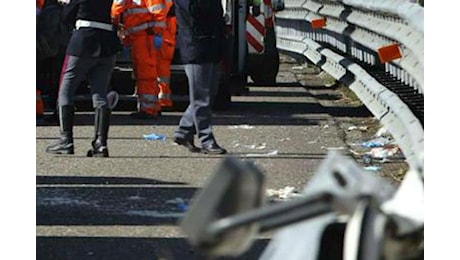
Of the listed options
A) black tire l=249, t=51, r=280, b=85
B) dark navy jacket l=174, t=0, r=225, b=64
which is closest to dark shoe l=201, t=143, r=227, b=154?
dark navy jacket l=174, t=0, r=225, b=64

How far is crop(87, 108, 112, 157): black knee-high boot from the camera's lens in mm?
11336

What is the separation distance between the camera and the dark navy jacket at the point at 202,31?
11.6 meters

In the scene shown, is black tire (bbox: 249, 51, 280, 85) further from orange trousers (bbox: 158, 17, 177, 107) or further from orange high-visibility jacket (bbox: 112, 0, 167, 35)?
orange high-visibility jacket (bbox: 112, 0, 167, 35)

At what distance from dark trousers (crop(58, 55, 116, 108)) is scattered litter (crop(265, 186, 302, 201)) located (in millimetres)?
2198

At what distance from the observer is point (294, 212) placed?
238 cm

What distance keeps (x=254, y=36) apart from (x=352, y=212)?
44.8ft

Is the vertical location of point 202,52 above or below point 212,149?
above

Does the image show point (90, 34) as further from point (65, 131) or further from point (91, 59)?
point (65, 131)

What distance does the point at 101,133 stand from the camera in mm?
11328

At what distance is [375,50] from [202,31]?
144cm

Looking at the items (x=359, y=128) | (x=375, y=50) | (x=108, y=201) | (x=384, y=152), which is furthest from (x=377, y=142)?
(x=108, y=201)

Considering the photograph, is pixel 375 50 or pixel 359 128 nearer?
pixel 375 50
